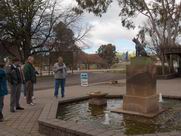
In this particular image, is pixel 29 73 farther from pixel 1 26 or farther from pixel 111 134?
pixel 1 26

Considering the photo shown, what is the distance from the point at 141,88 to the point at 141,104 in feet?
1.56

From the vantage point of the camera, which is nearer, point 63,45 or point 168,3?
point 168,3

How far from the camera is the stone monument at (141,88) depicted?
971 cm

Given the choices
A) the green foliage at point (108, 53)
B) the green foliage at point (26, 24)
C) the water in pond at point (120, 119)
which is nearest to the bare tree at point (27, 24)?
the green foliage at point (26, 24)

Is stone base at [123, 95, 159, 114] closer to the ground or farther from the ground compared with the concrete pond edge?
farther from the ground

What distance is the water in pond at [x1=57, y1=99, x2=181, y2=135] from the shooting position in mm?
8039

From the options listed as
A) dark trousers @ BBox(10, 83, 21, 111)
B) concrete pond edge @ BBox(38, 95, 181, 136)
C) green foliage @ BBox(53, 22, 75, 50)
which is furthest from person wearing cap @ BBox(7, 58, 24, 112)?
green foliage @ BBox(53, 22, 75, 50)

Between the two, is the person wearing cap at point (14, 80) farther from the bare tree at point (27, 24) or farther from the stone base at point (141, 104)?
the bare tree at point (27, 24)

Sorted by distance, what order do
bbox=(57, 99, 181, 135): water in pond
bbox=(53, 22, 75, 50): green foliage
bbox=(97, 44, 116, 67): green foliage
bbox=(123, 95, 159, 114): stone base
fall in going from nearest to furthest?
bbox=(57, 99, 181, 135): water in pond < bbox=(123, 95, 159, 114): stone base < bbox=(53, 22, 75, 50): green foliage < bbox=(97, 44, 116, 67): green foliage

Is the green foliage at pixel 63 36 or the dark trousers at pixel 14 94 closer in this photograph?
the dark trousers at pixel 14 94

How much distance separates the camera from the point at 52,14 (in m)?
35.1

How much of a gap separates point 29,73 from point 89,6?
770 inches

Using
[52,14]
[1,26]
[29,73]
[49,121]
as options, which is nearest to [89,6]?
[52,14]

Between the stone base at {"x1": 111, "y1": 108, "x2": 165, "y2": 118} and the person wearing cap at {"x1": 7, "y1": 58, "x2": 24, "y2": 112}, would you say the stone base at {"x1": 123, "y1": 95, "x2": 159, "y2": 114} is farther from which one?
the person wearing cap at {"x1": 7, "y1": 58, "x2": 24, "y2": 112}
